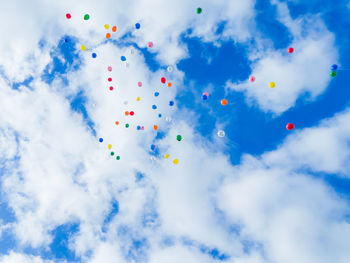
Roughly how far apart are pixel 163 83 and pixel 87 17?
477 centimetres

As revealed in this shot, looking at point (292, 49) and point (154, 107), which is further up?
point (292, 49)

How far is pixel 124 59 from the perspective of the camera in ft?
43.9

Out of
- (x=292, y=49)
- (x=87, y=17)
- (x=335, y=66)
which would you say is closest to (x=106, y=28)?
(x=87, y=17)

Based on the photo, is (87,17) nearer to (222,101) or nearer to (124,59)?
(124,59)

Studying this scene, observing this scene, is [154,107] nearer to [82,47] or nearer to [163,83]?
[163,83]

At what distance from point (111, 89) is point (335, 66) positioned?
10142 millimetres

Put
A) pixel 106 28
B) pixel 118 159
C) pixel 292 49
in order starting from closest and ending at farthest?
pixel 292 49 < pixel 106 28 < pixel 118 159

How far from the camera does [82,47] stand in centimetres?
1355

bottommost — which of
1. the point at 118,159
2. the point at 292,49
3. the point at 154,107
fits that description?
the point at 118,159

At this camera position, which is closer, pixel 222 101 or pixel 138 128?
pixel 222 101

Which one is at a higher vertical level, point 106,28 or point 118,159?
point 106,28

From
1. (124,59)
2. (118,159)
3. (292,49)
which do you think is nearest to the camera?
(292,49)

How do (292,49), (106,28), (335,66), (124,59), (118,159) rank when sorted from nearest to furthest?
1. (335,66)
2. (292,49)
3. (106,28)
4. (124,59)
5. (118,159)

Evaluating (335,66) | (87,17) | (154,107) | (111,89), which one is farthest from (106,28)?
(335,66)
